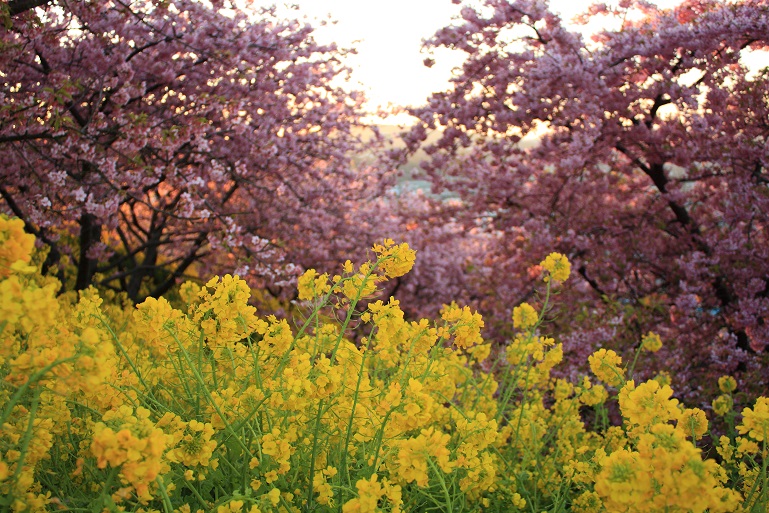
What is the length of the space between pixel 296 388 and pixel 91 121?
4.03 m

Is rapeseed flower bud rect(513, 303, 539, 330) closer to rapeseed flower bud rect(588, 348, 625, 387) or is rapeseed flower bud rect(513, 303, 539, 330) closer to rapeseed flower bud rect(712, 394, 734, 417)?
rapeseed flower bud rect(588, 348, 625, 387)

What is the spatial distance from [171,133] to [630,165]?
15.1 feet

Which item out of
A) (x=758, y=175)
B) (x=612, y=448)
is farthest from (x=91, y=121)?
(x=758, y=175)

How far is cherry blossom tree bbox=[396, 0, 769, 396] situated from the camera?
230 inches

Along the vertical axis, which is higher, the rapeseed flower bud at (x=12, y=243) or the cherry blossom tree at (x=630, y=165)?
the cherry blossom tree at (x=630, y=165)

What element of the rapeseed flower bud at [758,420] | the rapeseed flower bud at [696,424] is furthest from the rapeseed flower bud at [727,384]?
the rapeseed flower bud at [758,420]

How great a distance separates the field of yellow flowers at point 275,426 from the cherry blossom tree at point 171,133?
2604 mm

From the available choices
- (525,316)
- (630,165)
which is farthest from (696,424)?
(630,165)

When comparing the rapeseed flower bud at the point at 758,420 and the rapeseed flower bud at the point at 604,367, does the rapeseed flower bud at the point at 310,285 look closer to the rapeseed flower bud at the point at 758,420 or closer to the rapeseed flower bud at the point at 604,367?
the rapeseed flower bud at the point at 604,367

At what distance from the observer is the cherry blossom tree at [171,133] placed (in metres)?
5.61

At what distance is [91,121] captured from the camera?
545 cm

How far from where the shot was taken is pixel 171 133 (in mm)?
5176

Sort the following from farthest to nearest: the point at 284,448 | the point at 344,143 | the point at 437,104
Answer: the point at 344,143 → the point at 437,104 → the point at 284,448

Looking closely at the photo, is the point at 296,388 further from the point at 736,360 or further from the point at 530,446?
the point at 736,360
